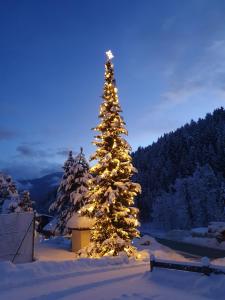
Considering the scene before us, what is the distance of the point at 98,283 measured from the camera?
13688 mm

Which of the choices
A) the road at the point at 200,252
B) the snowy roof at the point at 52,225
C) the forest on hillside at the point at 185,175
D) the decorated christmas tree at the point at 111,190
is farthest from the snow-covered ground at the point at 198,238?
the decorated christmas tree at the point at 111,190

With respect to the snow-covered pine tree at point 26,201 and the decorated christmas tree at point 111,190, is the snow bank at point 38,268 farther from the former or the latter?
the snow-covered pine tree at point 26,201

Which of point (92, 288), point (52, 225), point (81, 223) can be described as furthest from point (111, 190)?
point (52, 225)

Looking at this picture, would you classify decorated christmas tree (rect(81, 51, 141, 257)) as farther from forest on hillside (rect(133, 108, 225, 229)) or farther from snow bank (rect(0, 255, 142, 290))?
forest on hillside (rect(133, 108, 225, 229))

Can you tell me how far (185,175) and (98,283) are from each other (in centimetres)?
10091

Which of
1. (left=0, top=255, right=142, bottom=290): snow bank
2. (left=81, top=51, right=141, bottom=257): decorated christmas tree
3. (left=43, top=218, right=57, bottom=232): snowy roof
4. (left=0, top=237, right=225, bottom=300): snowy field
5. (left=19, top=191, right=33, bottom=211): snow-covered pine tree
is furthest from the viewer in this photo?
(left=19, top=191, right=33, bottom=211): snow-covered pine tree

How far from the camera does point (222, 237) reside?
55.2 meters

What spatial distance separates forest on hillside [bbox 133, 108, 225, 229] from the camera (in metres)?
79.8

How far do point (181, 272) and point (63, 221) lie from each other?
2857cm

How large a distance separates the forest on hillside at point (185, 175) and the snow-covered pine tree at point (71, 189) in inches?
1733

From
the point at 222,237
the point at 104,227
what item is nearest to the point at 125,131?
the point at 104,227

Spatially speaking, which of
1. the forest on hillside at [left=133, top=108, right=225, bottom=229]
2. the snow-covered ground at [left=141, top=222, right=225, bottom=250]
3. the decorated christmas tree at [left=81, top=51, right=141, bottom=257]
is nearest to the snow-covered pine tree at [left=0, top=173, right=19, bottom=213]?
the decorated christmas tree at [left=81, top=51, right=141, bottom=257]

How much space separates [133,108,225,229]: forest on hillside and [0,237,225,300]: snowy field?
6502 centimetres

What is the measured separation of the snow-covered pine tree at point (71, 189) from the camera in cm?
3822
